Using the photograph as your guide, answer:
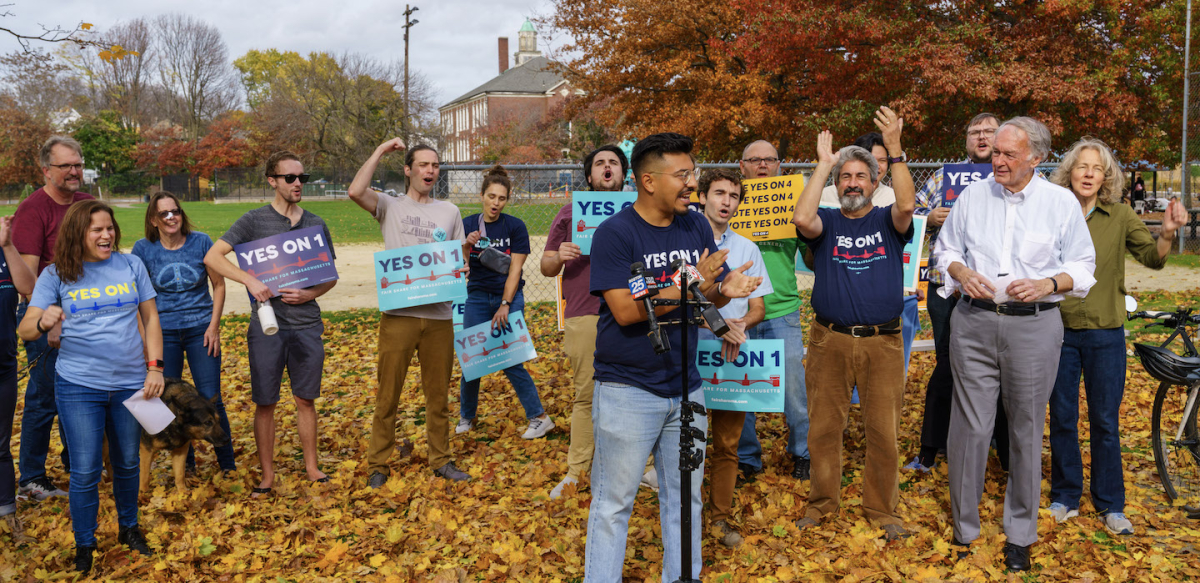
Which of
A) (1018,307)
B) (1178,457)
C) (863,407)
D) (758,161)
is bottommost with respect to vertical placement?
(1178,457)

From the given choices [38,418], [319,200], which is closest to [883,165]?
[38,418]

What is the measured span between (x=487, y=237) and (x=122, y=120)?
74.1 metres

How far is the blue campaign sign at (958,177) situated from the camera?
5.73 metres

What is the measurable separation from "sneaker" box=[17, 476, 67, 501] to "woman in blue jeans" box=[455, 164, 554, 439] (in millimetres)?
2882

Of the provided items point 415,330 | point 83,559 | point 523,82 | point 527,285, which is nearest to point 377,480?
point 415,330

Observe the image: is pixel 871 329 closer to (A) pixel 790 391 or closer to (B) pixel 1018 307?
(B) pixel 1018 307

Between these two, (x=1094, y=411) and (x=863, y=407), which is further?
(x=1094, y=411)

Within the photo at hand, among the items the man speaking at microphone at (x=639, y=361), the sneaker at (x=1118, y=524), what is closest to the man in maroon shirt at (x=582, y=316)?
the man speaking at microphone at (x=639, y=361)

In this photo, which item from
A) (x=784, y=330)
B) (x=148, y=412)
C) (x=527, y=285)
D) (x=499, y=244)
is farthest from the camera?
(x=527, y=285)

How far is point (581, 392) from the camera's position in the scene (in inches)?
218

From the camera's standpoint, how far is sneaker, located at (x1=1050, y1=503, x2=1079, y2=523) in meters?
4.82

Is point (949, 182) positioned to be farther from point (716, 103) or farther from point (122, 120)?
point (122, 120)

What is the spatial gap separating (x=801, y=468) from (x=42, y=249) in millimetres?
5253

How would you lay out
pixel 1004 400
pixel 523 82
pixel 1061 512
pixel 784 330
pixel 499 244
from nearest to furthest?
pixel 1004 400 < pixel 1061 512 < pixel 784 330 < pixel 499 244 < pixel 523 82
